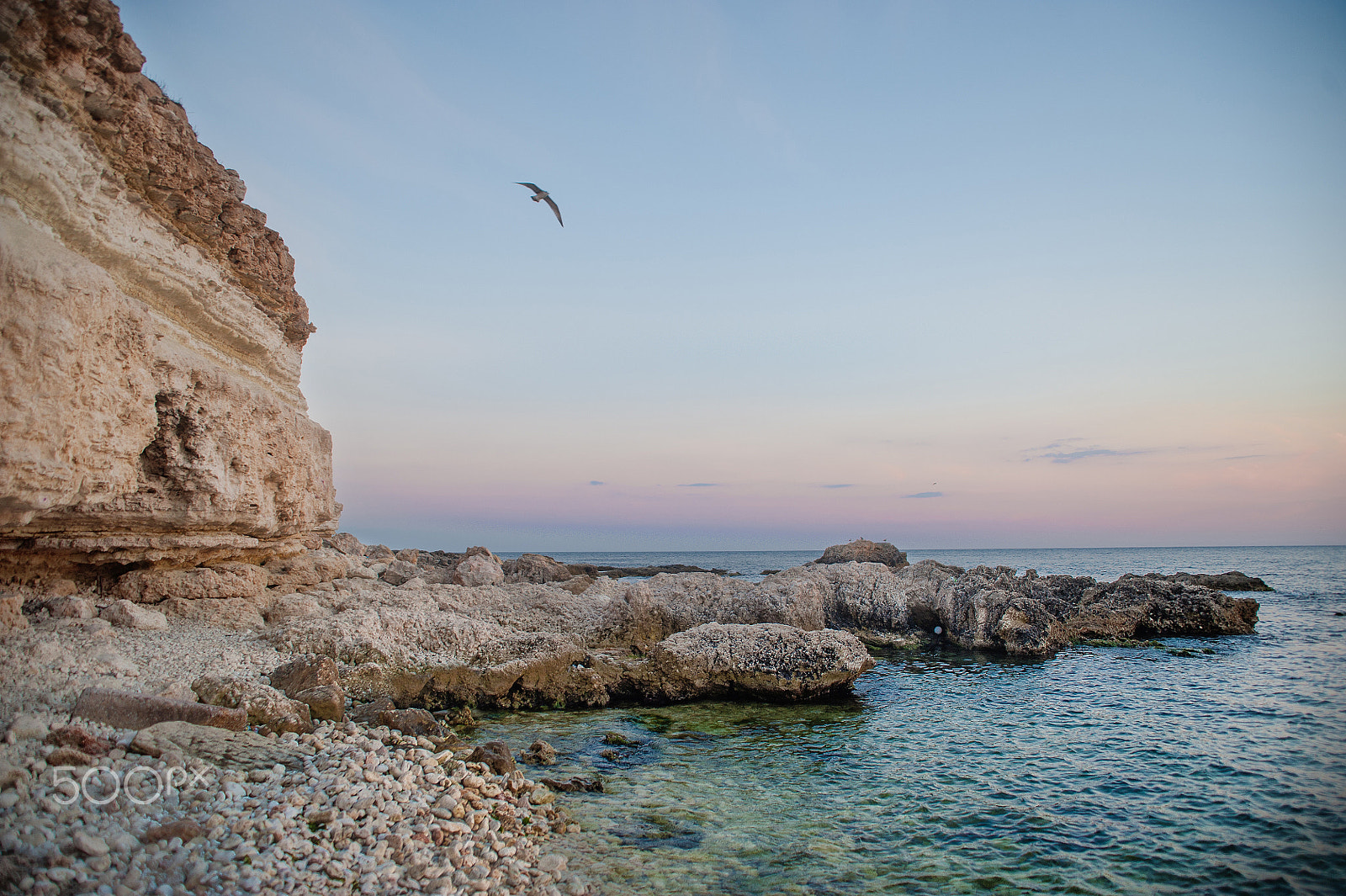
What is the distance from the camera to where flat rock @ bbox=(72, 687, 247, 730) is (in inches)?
234

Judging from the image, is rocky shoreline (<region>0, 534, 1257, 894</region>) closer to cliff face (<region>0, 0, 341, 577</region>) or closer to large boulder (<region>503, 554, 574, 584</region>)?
cliff face (<region>0, 0, 341, 577</region>)

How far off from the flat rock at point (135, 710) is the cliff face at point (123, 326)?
6.74 feet

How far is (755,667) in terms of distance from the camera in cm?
1288

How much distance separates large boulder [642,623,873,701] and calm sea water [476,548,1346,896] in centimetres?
45

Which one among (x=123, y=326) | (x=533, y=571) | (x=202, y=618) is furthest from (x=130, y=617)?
(x=533, y=571)

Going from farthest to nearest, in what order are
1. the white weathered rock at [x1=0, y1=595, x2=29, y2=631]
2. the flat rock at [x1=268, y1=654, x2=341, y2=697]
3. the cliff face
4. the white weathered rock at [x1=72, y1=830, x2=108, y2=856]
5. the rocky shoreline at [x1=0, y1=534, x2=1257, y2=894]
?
the flat rock at [x1=268, y1=654, x2=341, y2=697] < the white weathered rock at [x1=0, y1=595, x2=29, y2=631] < the cliff face < the rocky shoreline at [x1=0, y1=534, x2=1257, y2=894] < the white weathered rock at [x1=72, y1=830, x2=108, y2=856]

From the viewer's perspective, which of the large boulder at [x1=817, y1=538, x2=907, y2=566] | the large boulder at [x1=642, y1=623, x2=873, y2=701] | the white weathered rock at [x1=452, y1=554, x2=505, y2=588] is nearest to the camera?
the large boulder at [x1=642, y1=623, x2=873, y2=701]

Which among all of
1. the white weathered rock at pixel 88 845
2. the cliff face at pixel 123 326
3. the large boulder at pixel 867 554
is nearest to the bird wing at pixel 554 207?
the cliff face at pixel 123 326

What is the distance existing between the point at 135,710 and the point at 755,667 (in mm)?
9892

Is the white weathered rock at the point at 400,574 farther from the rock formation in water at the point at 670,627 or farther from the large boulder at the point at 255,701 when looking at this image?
the large boulder at the point at 255,701

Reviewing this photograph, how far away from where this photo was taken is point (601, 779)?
8266 millimetres

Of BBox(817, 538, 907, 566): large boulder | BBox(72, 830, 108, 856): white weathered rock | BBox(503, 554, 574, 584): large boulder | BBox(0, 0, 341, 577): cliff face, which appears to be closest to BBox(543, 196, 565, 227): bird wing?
BBox(0, 0, 341, 577): cliff face

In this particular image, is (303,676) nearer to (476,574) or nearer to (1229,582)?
(476,574)

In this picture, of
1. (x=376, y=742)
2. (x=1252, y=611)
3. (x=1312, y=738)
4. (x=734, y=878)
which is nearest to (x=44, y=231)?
(x=376, y=742)
